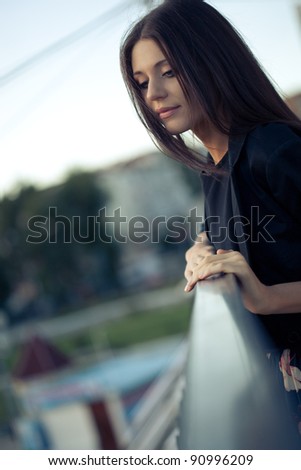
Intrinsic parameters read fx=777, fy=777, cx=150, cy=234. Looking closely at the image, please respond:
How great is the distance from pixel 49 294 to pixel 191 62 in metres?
32.2

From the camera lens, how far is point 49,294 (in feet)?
107

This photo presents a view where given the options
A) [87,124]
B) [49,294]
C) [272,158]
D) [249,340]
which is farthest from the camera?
[87,124]

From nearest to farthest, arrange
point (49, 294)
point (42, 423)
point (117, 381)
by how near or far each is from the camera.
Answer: point (42, 423) → point (117, 381) → point (49, 294)

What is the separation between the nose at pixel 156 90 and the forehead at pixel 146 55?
2 centimetres

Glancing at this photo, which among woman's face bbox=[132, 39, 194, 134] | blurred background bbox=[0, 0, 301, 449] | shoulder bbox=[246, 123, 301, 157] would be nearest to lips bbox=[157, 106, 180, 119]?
woman's face bbox=[132, 39, 194, 134]

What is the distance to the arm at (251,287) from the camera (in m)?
0.74

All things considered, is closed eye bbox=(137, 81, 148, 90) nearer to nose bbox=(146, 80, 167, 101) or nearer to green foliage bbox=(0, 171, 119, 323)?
nose bbox=(146, 80, 167, 101)

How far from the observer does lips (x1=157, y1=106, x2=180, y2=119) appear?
94cm

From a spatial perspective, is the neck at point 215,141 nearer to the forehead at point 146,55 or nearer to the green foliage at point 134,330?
the forehead at point 146,55

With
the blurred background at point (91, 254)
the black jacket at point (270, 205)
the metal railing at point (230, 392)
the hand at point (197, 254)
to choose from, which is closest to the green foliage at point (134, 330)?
the blurred background at point (91, 254)

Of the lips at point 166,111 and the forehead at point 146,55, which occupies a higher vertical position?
the forehead at point 146,55

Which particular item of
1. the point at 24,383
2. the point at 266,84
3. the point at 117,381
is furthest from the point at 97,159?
the point at 266,84

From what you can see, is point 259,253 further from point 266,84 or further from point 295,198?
point 266,84

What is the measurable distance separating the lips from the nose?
2 centimetres
